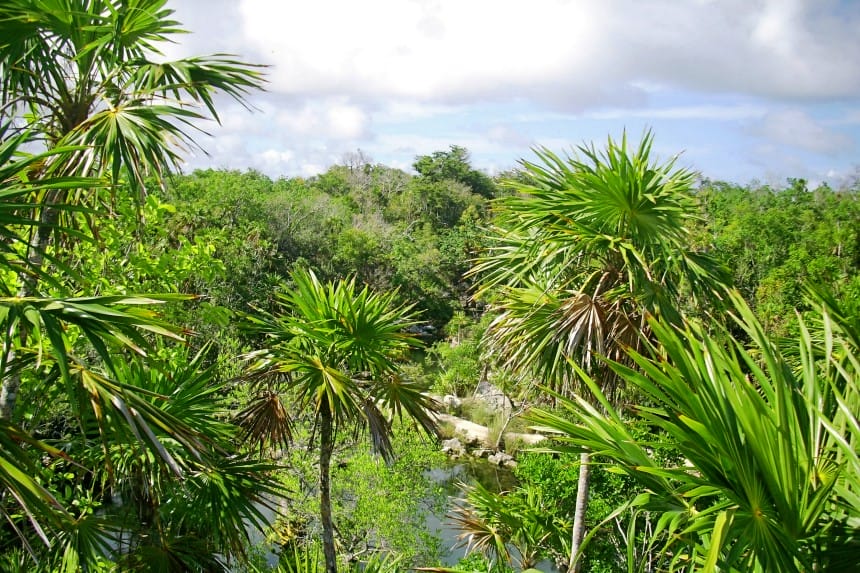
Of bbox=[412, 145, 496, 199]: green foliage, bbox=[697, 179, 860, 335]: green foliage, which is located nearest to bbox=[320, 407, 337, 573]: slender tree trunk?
bbox=[697, 179, 860, 335]: green foliage

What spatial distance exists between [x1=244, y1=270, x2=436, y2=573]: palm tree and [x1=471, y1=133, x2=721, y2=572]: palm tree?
1.00m

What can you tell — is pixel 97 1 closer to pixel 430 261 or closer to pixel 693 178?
pixel 693 178

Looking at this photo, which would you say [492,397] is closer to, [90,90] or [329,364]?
[329,364]

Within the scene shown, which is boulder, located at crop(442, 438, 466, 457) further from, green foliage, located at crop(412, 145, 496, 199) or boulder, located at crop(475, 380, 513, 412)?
green foliage, located at crop(412, 145, 496, 199)

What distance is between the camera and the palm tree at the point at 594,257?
594 centimetres

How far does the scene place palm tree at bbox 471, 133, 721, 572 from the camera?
5938 mm

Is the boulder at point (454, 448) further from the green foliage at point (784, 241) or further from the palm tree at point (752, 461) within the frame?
the palm tree at point (752, 461)

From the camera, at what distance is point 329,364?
625 centimetres

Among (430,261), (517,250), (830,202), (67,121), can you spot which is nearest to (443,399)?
(430,261)

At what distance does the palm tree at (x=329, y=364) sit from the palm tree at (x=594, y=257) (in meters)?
1.00

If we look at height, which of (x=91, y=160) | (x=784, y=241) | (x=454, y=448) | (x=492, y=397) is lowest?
(x=454, y=448)

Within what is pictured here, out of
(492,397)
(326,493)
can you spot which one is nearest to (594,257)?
(326,493)

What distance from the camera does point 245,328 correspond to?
6102 millimetres

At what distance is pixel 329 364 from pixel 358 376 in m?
0.42
